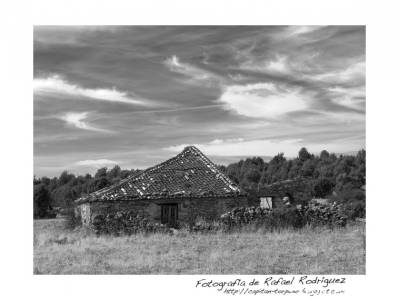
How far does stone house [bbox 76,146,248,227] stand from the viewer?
18.5 m

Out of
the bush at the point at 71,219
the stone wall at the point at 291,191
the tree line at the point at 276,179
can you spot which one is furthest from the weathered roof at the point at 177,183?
the stone wall at the point at 291,191

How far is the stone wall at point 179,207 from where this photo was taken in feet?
60.4

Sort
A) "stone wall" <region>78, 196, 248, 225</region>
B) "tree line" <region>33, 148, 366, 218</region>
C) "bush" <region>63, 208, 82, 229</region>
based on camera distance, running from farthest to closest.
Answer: "bush" <region>63, 208, 82, 229</region>
"stone wall" <region>78, 196, 248, 225</region>
"tree line" <region>33, 148, 366, 218</region>

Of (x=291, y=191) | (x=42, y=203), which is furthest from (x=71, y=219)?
(x=291, y=191)

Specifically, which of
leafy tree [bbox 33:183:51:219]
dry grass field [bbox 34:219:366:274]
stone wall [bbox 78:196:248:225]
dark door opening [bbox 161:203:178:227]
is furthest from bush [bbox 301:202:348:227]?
leafy tree [bbox 33:183:51:219]

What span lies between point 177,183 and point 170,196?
107 cm

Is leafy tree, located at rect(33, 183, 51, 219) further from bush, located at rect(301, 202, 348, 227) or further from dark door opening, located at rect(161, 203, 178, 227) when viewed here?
bush, located at rect(301, 202, 348, 227)

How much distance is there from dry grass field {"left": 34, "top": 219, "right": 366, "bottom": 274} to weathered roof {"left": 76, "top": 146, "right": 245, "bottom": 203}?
83.5 inches

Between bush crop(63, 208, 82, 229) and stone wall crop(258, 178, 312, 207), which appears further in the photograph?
stone wall crop(258, 178, 312, 207)

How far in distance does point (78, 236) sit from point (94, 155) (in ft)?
13.2

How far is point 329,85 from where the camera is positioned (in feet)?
44.7

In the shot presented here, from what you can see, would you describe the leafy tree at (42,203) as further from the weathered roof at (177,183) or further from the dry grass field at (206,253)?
the dry grass field at (206,253)

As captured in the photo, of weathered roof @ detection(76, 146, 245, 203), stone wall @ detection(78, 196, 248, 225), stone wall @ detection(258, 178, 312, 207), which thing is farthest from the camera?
stone wall @ detection(258, 178, 312, 207)

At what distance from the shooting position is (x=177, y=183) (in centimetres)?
1997
